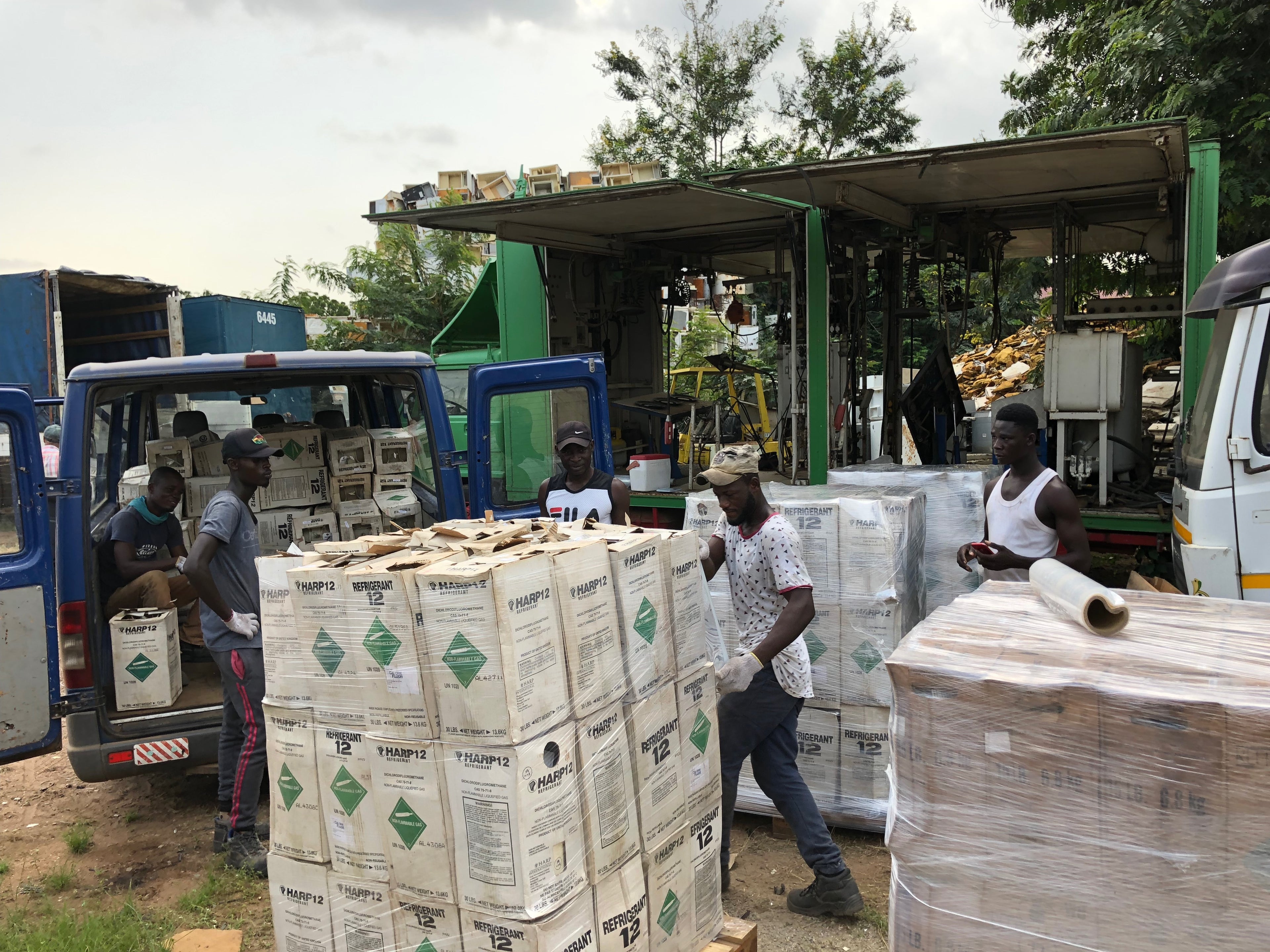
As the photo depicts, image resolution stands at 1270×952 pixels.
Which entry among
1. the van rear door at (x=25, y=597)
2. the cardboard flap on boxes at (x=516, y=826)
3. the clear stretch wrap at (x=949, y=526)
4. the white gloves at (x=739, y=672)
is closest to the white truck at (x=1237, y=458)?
the clear stretch wrap at (x=949, y=526)

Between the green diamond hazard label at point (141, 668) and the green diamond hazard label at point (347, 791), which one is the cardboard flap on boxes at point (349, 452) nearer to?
the green diamond hazard label at point (141, 668)

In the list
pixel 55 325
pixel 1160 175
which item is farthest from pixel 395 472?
pixel 55 325

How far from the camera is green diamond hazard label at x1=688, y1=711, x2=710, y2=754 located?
2951 millimetres

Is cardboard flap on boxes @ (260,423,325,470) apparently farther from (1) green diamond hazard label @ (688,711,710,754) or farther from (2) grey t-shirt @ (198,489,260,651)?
(1) green diamond hazard label @ (688,711,710,754)

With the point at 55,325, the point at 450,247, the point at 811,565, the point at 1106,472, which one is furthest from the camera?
the point at 450,247

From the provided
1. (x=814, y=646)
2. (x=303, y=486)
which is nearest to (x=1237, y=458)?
(x=814, y=646)

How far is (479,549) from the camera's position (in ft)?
8.34

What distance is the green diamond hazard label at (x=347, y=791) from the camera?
8.10ft

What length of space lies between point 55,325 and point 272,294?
11.3 metres

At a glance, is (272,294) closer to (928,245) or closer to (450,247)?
(450,247)

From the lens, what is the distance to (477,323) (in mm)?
12031

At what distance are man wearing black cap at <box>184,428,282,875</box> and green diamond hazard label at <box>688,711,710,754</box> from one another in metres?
2.12

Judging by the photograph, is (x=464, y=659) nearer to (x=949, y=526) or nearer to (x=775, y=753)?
(x=775, y=753)

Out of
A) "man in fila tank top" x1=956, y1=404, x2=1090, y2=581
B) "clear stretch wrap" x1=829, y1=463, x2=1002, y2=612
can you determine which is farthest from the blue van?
"man in fila tank top" x1=956, y1=404, x2=1090, y2=581
